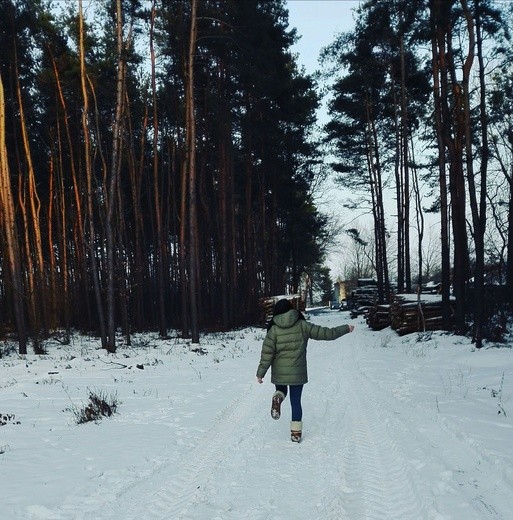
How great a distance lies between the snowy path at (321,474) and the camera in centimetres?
356

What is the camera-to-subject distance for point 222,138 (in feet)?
70.7

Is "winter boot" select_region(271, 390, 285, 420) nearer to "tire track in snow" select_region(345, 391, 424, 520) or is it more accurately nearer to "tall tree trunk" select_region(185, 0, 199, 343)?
"tire track in snow" select_region(345, 391, 424, 520)

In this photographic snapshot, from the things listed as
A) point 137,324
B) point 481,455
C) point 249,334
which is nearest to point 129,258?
point 137,324

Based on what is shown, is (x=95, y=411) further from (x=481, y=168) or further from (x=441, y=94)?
(x=441, y=94)

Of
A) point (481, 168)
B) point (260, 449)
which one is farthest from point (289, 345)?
point (481, 168)

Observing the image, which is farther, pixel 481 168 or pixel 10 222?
pixel 10 222

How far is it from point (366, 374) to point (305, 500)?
6.81m

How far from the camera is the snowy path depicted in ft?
11.7

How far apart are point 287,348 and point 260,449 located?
131cm

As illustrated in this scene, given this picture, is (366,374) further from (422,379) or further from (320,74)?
(320,74)

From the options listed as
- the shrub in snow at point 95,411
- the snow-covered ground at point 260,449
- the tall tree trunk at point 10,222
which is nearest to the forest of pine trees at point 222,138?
the tall tree trunk at point 10,222

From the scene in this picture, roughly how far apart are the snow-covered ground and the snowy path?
0.7 inches

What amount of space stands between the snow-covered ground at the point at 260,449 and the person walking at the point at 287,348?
64 cm

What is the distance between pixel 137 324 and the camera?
80.8 feet
